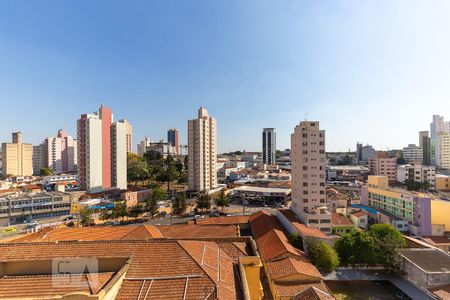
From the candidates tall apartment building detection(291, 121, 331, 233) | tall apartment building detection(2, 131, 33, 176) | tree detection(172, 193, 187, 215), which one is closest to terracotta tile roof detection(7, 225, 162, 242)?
tree detection(172, 193, 187, 215)

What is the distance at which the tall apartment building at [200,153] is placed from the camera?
54031 mm

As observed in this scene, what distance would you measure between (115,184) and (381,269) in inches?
1953

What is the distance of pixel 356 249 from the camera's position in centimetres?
2166

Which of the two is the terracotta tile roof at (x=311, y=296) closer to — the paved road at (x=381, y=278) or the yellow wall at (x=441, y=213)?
the paved road at (x=381, y=278)

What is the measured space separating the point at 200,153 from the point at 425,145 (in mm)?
88068

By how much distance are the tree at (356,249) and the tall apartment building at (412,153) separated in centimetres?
9237

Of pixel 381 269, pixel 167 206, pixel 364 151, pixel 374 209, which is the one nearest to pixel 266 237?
pixel 381 269

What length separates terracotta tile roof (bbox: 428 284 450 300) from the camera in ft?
55.0

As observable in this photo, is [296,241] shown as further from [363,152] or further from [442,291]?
[363,152]

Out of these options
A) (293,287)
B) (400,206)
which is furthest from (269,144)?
(293,287)

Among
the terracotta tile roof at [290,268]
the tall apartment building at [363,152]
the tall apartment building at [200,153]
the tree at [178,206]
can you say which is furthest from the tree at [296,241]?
the tall apartment building at [363,152]

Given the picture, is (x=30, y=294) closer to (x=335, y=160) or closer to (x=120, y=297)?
(x=120, y=297)

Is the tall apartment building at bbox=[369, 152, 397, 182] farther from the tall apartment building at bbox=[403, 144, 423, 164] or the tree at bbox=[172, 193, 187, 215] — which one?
the tree at bbox=[172, 193, 187, 215]

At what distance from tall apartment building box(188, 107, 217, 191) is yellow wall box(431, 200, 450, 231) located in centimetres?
Answer: 3884
